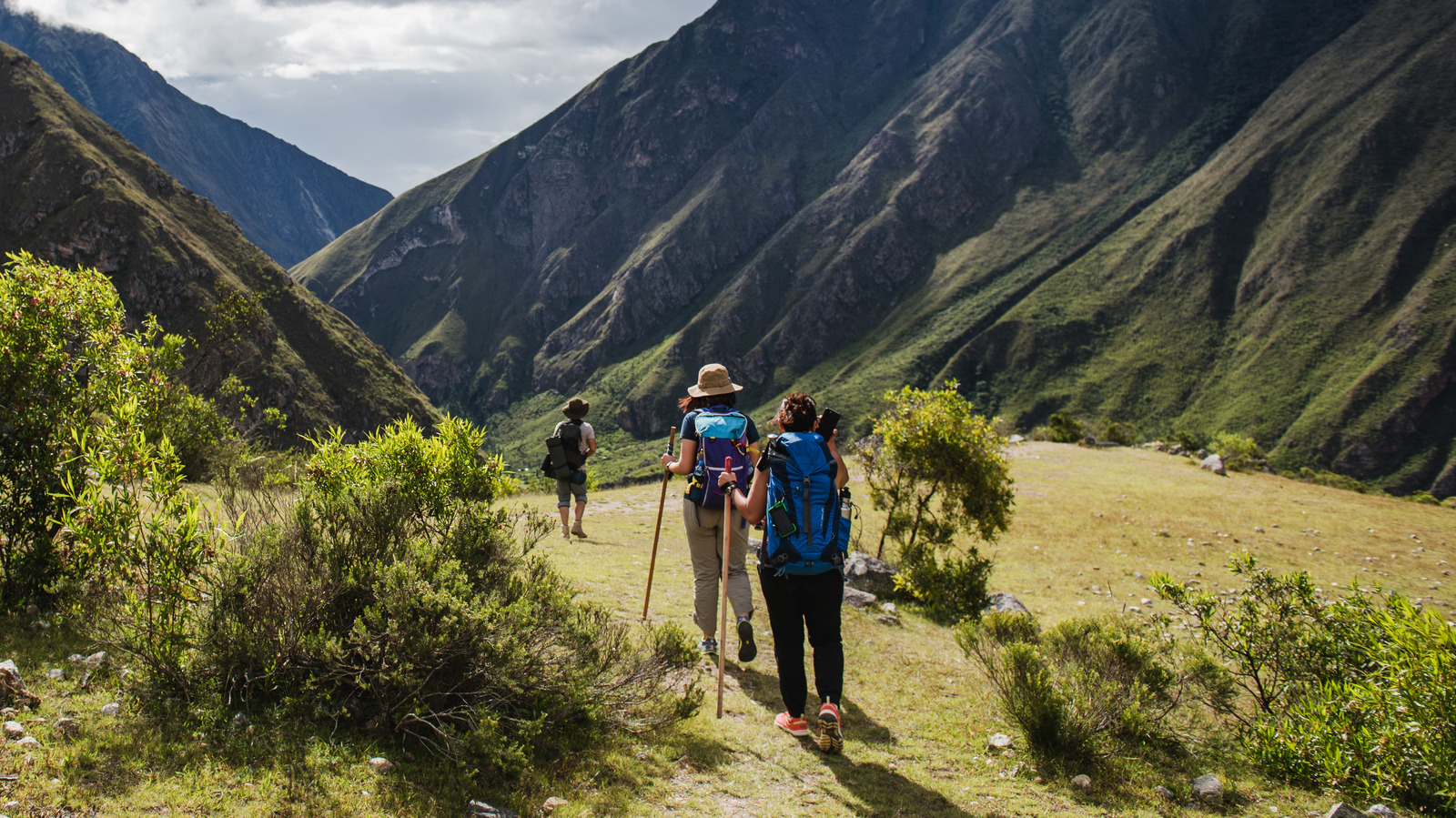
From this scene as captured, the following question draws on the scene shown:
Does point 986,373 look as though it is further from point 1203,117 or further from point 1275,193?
point 1203,117

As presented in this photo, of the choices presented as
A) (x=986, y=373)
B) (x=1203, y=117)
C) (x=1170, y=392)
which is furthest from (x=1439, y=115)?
(x=986, y=373)

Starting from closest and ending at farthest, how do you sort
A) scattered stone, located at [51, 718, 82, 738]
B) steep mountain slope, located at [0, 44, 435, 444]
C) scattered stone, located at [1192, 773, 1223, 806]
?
scattered stone, located at [51, 718, 82, 738]
scattered stone, located at [1192, 773, 1223, 806]
steep mountain slope, located at [0, 44, 435, 444]

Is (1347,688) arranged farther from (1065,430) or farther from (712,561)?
(1065,430)

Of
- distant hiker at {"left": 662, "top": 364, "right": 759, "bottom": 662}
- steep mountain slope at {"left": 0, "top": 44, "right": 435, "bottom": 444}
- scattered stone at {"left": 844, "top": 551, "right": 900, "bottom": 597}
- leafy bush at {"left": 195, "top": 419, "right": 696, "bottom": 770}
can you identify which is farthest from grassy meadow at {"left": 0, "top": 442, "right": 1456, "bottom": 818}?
steep mountain slope at {"left": 0, "top": 44, "right": 435, "bottom": 444}

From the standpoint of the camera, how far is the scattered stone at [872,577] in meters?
13.9

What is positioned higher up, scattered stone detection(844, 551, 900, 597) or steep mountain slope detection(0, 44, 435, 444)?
steep mountain slope detection(0, 44, 435, 444)

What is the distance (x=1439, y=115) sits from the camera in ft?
402

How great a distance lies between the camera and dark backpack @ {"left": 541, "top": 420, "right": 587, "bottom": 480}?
1307 centimetres

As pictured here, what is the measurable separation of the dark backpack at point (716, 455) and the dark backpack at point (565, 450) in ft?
21.3

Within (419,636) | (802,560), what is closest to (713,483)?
(802,560)

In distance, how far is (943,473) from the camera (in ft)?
50.5

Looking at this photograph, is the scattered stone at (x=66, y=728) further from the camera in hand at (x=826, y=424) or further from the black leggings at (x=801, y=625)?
the camera in hand at (x=826, y=424)

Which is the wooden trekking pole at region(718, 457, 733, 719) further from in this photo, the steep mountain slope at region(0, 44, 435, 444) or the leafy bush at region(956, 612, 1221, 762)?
the steep mountain slope at region(0, 44, 435, 444)

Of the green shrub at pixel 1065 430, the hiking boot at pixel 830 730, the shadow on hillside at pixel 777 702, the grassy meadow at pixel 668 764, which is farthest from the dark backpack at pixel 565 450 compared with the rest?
the green shrub at pixel 1065 430
